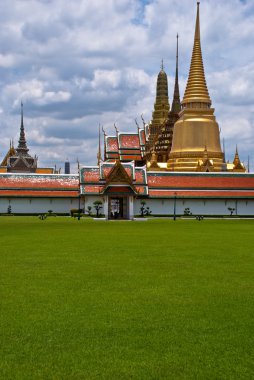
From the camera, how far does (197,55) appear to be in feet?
195

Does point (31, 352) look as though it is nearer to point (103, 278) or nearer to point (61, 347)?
point (61, 347)

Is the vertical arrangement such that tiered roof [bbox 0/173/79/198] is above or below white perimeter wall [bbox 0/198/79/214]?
above

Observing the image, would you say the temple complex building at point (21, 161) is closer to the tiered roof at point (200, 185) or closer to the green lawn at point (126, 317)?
the tiered roof at point (200, 185)

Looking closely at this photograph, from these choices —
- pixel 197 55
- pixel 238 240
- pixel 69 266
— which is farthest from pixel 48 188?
pixel 69 266

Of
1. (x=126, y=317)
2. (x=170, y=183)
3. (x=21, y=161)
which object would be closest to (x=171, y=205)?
(x=170, y=183)

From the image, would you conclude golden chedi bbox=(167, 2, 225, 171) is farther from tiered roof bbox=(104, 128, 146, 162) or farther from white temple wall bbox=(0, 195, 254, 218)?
white temple wall bbox=(0, 195, 254, 218)

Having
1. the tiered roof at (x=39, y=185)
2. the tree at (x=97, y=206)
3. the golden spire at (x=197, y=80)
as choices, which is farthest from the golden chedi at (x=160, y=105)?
the tree at (x=97, y=206)

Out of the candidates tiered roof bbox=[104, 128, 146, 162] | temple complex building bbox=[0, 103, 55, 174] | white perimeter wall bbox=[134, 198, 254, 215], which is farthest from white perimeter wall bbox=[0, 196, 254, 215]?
temple complex building bbox=[0, 103, 55, 174]

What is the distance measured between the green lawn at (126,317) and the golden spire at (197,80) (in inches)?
1874

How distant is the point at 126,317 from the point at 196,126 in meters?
53.4

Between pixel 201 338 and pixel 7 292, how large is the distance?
155 inches

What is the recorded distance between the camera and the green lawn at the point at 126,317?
17.9 feet

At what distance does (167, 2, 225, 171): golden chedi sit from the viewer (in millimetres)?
58688

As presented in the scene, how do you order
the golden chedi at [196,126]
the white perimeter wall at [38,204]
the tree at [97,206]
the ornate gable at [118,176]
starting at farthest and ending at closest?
1. the golden chedi at [196,126]
2. the white perimeter wall at [38,204]
3. the tree at [97,206]
4. the ornate gable at [118,176]
